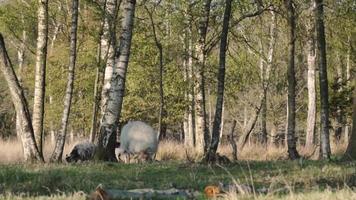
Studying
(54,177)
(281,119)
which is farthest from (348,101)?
(54,177)

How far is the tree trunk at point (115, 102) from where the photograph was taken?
14922mm

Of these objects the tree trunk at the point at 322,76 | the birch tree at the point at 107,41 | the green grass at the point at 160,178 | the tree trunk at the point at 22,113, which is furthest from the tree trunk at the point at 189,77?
the green grass at the point at 160,178

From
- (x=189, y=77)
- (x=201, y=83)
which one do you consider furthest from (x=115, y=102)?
(x=189, y=77)

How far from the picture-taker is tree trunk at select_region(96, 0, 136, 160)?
49.0 feet

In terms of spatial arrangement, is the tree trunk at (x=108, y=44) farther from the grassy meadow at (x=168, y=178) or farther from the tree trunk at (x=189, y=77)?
the tree trunk at (x=189, y=77)

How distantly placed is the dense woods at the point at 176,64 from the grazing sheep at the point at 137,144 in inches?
36.9

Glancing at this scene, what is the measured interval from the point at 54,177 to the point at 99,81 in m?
17.5

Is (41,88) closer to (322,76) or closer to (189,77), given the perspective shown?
(322,76)

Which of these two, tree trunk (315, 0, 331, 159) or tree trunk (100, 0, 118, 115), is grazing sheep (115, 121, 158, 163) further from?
tree trunk (315, 0, 331, 159)

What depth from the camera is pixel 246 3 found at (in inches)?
952

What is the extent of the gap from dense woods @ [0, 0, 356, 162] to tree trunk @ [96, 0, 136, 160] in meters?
0.02

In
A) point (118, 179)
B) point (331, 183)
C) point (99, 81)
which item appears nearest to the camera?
point (331, 183)

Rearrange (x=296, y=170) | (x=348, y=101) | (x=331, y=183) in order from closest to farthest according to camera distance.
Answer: (x=331, y=183) < (x=296, y=170) < (x=348, y=101)

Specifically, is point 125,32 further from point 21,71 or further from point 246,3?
point 21,71
